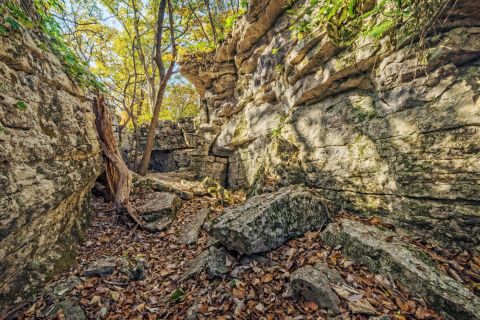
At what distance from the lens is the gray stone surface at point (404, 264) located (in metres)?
2.38

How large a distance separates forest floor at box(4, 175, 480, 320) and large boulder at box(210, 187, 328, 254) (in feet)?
0.66

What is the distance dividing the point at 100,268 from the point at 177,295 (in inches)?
70.0

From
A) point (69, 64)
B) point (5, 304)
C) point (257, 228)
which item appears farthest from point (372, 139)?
point (69, 64)

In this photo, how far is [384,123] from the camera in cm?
417

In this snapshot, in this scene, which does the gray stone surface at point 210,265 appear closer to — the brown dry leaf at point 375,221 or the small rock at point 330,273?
the small rock at point 330,273

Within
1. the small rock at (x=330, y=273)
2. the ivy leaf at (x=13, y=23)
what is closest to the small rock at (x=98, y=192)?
the ivy leaf at (x=13, y=23)

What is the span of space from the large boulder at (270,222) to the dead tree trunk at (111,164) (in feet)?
12.3

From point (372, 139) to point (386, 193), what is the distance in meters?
1.14

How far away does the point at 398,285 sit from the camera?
9.13 feet

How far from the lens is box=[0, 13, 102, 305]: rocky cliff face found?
2971mm

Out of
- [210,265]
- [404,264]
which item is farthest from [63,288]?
[404,264]

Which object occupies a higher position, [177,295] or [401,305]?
[401,305]

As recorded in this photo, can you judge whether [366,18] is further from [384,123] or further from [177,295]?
[177,295]

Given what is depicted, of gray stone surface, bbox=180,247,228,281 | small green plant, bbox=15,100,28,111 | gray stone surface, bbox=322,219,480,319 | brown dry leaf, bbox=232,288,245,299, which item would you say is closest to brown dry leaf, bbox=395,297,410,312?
gray stone surface, bbox=322,219,480,319
